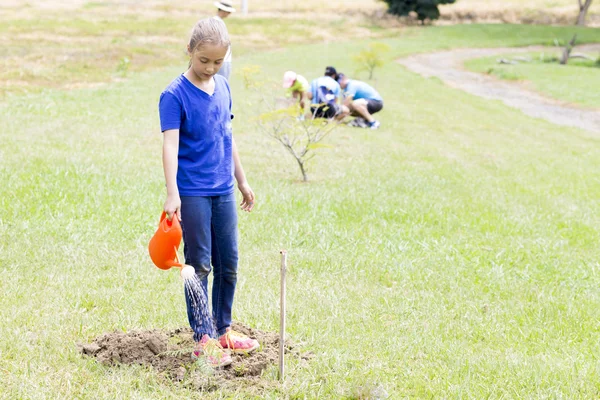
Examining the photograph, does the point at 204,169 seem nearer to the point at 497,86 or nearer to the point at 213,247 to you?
the point at 213,247

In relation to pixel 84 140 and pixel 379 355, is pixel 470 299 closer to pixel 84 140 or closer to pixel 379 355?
pixel 379 355

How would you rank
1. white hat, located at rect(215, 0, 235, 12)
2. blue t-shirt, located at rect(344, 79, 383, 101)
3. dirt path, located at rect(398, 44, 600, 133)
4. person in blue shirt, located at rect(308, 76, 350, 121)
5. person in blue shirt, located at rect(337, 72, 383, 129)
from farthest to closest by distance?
dirt path, located at rect(398, 44, 600, 133), blue t-shirt, located at rect(344, 79, 383, 101), person in blue shirt, located at rect(337, 72, 383, 129), person in blue shirt, located at rect(308, 76, 350, 121), white hat, located at rect(215, 0, 235, 12)

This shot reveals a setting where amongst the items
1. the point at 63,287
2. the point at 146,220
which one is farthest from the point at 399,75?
the point at 63,287

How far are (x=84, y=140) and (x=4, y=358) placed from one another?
681 centimetres

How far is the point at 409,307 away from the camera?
494cm

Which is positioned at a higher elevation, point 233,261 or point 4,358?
point 233,261

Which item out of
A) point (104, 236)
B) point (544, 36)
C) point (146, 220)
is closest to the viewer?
point (104, 236)

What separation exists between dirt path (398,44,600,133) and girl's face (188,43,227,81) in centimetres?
1521

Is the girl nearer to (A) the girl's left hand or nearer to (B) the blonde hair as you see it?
(B) the blonde hair

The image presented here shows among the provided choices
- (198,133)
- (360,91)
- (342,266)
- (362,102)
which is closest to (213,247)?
(198,133)

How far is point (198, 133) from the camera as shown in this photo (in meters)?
3.63

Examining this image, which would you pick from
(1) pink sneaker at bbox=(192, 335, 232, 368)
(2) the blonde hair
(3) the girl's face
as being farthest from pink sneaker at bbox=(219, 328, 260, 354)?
(2) the blonde hair

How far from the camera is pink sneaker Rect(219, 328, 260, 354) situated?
12.9 ft

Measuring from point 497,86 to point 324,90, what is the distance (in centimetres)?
1417
